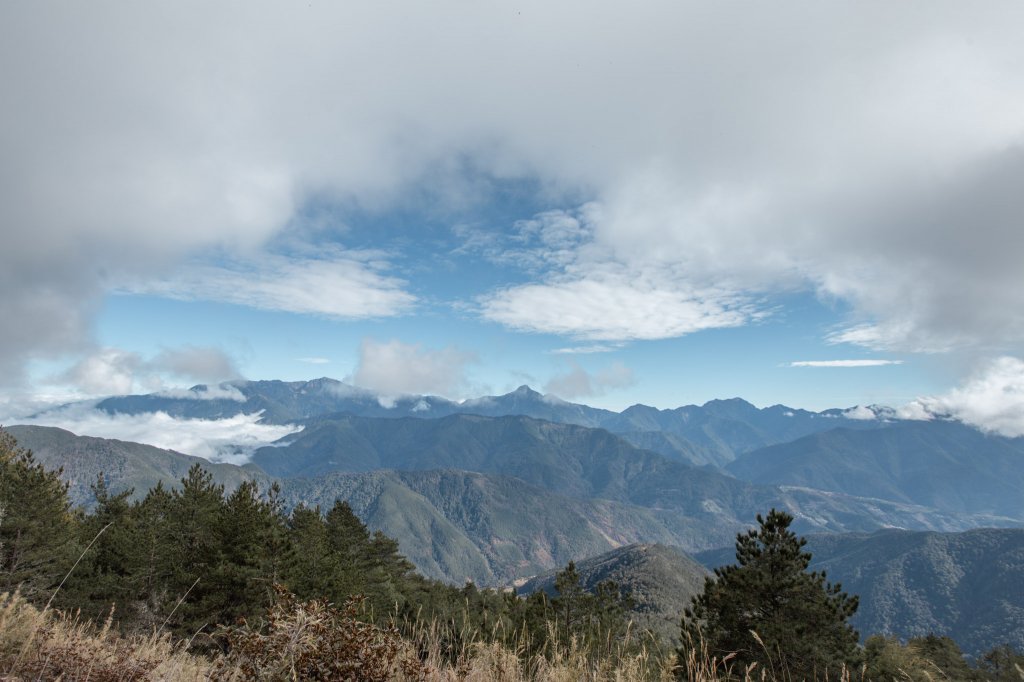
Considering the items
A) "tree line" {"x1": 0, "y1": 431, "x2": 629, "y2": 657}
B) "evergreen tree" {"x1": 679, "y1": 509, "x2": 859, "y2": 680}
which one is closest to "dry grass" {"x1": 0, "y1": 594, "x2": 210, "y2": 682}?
"evergreen tree" {"x1": 679, "y1": 509, "x2": 859, "y2": 680}

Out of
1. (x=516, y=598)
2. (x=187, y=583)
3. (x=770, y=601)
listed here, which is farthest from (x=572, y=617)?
(x=187, y=583)

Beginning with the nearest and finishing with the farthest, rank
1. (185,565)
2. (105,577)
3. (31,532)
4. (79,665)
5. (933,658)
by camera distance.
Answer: (79,665), (31,532), (105,577), (185,565), (933,658)

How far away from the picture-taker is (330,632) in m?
3.96

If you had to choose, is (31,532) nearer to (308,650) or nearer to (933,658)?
(308,650)

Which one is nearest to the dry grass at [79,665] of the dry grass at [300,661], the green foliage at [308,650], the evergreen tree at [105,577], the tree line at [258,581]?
the dry grass at [300,661]

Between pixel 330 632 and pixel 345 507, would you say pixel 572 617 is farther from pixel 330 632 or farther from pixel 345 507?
pixel 330 632

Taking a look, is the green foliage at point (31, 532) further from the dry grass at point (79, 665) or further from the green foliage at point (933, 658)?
the green foliage at point (933, 658)

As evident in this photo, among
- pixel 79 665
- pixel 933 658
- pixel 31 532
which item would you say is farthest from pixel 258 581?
pixel 933 658

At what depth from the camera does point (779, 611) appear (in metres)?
18.5

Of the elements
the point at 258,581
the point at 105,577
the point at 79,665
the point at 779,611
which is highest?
the point at 79,665

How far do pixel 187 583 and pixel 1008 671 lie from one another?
7163 cm

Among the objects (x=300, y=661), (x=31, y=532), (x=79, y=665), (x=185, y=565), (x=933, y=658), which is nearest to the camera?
(x=300, y=661)

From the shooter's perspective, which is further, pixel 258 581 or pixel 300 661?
pixel 258 581

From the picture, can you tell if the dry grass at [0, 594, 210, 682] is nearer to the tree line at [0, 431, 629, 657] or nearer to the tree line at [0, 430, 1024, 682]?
the tree line at [0, 430, 1024, 682]
